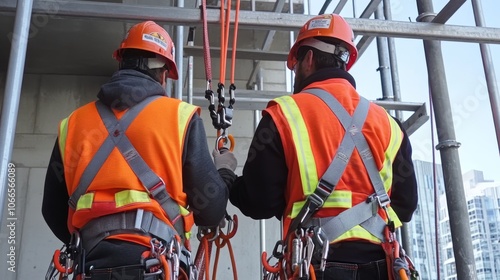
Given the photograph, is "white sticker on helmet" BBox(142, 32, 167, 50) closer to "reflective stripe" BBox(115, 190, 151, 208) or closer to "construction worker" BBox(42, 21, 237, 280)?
"construction worker" BBox(42, 21, 237, 280)

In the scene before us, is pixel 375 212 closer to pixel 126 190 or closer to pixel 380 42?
pixel 126 190

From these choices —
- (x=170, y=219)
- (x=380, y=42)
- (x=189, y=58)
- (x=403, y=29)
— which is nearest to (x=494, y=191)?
(x=380, y=42)

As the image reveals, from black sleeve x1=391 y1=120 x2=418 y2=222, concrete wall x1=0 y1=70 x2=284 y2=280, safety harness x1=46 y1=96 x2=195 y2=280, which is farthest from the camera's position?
concrete wall x1=0 y1=70 x2=284 y2=280

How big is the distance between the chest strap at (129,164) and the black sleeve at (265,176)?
358mm

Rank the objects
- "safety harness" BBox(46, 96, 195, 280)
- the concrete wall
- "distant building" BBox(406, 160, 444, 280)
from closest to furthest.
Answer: "safety harness" BBox(46, 96, 195, 280) < "distant building" BBox(406, 160, 444, 280) < the concrete wall

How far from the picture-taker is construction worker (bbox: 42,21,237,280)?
7.69 feet

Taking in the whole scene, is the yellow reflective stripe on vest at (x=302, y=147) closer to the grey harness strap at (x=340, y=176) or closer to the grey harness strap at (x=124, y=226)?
the grey harness strap at (x=340, y=176)

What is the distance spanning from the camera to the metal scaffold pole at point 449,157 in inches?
144

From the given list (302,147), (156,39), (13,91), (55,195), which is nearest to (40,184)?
(55,195)

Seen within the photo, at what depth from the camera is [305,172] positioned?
8.29ft

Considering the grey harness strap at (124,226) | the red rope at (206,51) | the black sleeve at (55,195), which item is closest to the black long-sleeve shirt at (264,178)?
the grey harness strap at (124,226)

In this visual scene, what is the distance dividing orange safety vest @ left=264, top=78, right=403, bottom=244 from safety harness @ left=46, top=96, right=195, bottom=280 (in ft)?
1.74

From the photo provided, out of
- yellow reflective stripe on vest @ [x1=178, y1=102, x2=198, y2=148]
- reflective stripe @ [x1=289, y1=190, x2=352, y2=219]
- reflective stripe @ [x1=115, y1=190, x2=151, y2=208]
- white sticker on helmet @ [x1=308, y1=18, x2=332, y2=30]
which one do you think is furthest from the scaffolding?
reflective stripe @ [x1=289, y1=190, x2=352, y2=219]

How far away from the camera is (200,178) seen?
2580mm
